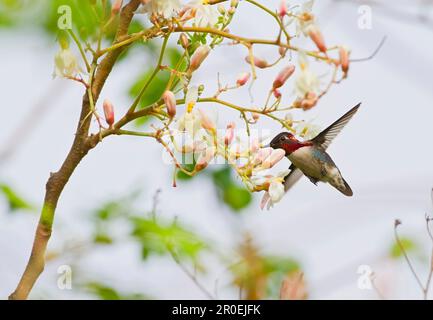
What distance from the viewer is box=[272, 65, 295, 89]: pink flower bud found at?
8.07 feet

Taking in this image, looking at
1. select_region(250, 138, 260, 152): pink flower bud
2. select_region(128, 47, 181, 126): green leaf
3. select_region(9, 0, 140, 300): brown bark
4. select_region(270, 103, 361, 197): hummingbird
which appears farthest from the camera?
select_region(270, 103, 361, 197): hummingbird

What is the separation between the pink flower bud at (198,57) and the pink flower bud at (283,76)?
0.22 m

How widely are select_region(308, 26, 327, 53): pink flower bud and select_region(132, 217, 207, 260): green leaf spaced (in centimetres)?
78

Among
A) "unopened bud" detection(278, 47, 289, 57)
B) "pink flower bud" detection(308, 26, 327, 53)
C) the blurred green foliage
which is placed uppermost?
"unopened bud" detection(278, 47, 289, 57)

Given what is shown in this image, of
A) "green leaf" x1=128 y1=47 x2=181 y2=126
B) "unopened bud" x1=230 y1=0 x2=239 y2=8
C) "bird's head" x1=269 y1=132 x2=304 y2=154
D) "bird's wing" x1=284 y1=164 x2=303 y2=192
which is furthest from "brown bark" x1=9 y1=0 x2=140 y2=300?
"bird's wing" x1=284 y1=164 x2=303 y2=192

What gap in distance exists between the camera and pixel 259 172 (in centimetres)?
248

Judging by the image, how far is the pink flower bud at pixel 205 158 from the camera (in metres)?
2.37

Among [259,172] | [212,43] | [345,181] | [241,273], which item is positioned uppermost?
[345,181]

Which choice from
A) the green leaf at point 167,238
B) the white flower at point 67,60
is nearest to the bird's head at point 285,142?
the white flower at point 67,60

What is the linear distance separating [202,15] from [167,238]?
1.06 m

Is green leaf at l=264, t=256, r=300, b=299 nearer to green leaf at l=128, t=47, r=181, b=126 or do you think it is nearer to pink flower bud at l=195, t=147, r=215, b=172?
pink flower bud at l=195, t=147, r=215, b=172
